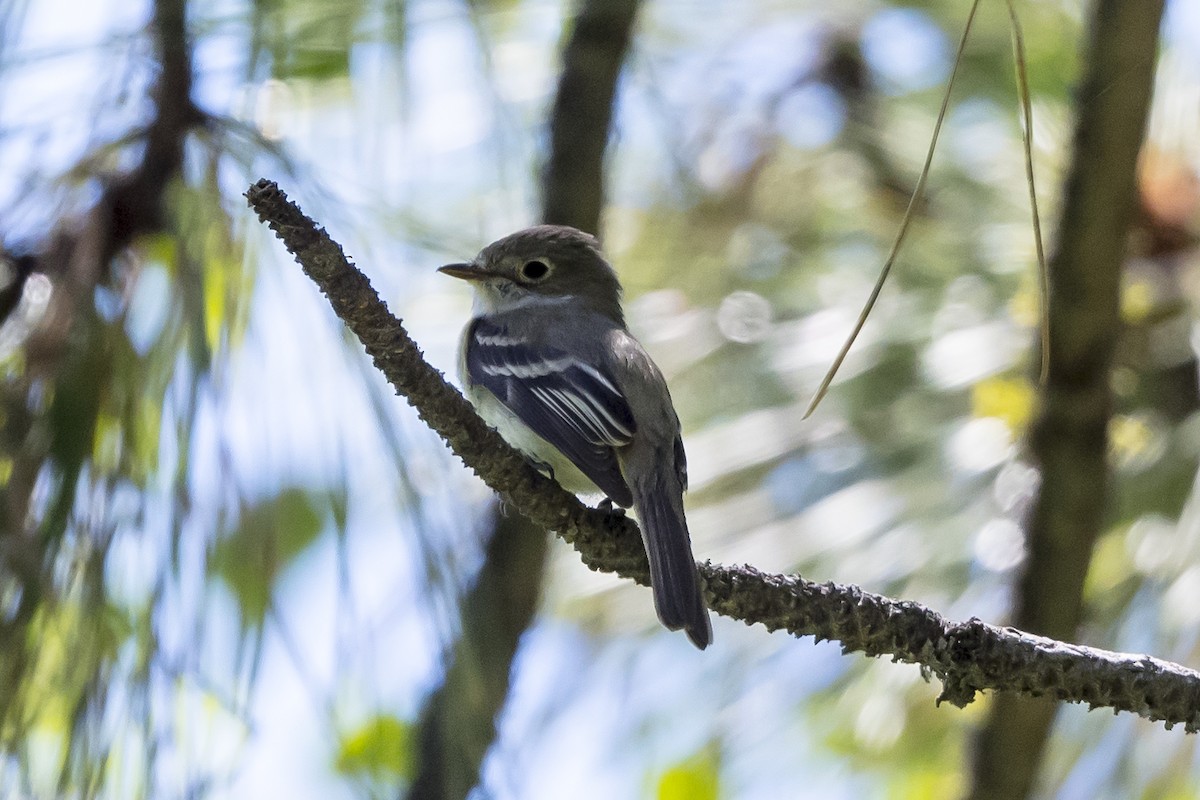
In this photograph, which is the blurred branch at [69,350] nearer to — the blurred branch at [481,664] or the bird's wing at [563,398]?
the blurred branch at [481,664]

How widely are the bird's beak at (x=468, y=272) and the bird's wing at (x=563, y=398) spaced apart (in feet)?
0.56

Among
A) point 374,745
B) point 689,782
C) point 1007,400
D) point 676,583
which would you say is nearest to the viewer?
point 374,745

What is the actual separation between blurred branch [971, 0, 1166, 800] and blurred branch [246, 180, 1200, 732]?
80 cm

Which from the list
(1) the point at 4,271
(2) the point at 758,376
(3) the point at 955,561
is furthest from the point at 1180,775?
(1) the point at 4,271

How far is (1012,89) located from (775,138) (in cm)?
68

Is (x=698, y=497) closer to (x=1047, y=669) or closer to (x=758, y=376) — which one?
(x=758, y=376)

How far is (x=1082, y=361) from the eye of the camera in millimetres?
3057

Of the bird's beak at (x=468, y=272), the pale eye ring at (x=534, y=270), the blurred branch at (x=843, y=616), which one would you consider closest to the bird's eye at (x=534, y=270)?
the pale eye ring at (x=534, y=270)

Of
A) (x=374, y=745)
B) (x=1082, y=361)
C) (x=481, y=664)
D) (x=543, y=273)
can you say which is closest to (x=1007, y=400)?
(x=1082, y=361)

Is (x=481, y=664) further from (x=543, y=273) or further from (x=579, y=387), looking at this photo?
(x=543, y=273)

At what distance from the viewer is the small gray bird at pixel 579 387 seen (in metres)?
2.56

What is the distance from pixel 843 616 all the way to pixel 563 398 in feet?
3.12

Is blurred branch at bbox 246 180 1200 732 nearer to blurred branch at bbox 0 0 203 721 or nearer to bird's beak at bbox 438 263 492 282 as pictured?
blurred branch at bbox 0 0 203 721

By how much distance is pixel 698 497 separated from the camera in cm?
353
